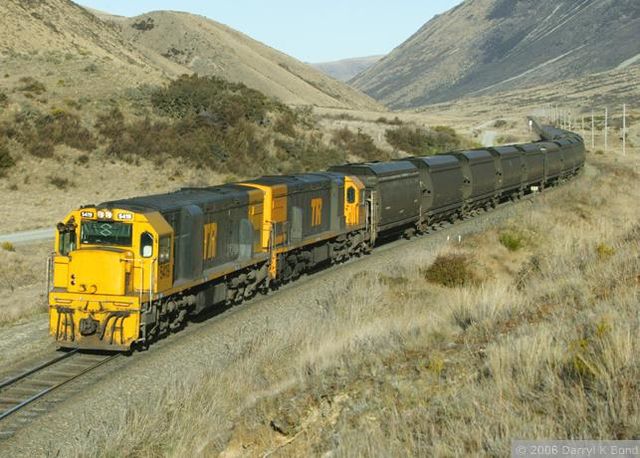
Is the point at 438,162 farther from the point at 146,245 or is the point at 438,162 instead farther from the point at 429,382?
the point at 429,382

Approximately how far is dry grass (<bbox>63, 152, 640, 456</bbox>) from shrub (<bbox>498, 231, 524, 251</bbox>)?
10.8 meters

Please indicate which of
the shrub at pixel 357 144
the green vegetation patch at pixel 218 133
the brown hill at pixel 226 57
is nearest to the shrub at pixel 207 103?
the green vegetation patch at pixel 218 133

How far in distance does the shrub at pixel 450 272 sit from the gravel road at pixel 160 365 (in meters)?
2.43

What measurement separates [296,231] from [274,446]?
566 inches

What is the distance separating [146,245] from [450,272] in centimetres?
1017

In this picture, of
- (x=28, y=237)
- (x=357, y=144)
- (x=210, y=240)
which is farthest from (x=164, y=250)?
(x=357, y=144)

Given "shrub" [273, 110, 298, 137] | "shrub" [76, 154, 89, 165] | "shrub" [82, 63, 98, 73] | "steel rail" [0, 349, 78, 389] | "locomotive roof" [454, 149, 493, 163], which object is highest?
"shrub" [82, 63, 98, 73]

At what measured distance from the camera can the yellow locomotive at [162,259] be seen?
15.5m

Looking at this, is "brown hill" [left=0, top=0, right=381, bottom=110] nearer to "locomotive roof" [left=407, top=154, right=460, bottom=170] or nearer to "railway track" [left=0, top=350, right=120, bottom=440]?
"locomotive roof" [left=407, top=154, right=460, bottom=170]

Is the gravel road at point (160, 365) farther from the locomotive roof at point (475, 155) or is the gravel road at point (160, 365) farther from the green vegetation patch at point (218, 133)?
the green vegetation patch at point (218, 133)

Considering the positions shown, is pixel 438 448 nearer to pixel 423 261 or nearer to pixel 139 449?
pixel 139 449

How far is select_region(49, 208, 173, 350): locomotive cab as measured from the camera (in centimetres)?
1544

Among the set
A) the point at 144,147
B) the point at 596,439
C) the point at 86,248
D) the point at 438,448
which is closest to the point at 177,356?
the point at 86,248

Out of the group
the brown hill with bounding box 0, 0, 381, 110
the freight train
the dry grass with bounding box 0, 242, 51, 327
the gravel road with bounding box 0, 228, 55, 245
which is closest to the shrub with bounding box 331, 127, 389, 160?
the brown hill with bounding box 0, 0, 381, 110
